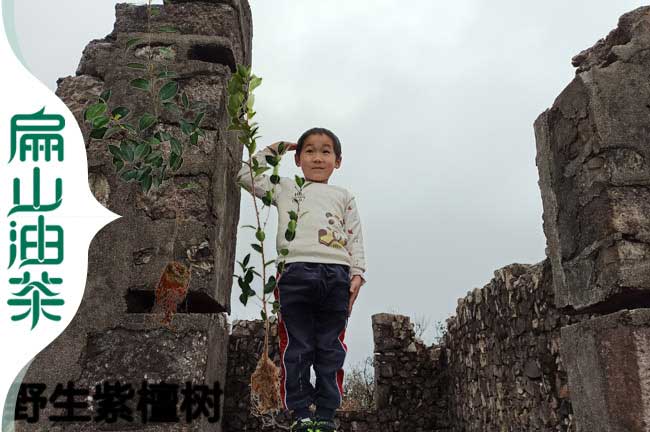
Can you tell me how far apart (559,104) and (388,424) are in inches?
168

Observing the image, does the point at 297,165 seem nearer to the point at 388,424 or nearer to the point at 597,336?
the point at 597,336

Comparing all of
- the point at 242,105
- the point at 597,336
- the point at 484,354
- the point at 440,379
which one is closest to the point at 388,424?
the point at 440,379

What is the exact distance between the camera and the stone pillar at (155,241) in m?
1.86

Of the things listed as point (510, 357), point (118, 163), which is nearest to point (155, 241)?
point (118, 163)

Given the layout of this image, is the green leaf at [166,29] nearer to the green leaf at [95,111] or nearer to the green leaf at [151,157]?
the green leaf at [95,111]

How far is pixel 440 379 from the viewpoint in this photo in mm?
5910

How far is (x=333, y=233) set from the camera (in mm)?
2520

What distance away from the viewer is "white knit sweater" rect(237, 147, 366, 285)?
8.00 ft

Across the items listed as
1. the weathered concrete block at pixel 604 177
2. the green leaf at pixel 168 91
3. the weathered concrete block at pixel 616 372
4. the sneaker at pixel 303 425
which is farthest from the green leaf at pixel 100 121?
the weathered concrete block at pixel 616 372

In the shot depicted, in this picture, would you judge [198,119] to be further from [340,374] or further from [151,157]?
[340,374]

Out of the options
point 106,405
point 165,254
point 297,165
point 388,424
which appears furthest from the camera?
point 388,424

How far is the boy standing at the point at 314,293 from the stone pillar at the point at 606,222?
90 centimetres

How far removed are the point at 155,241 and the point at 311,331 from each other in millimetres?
838

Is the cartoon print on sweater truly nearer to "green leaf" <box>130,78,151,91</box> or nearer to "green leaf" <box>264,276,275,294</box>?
"green leaf" <box>264,276,275,294</box>
